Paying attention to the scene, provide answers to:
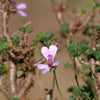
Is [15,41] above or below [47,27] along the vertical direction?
below

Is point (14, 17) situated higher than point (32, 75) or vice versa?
point (14, 17)

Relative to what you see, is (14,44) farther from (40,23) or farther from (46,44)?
(40,23)

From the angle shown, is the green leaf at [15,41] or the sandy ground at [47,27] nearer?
the green leaf at [15,41]

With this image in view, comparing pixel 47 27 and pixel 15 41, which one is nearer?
pixel 15 41

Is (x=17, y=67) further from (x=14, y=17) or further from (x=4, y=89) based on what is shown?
(x=14, y=17)

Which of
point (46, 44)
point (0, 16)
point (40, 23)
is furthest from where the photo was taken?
point (40, 23)

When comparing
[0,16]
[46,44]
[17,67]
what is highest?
[0,16]

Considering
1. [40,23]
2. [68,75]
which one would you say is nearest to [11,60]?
[68,75]

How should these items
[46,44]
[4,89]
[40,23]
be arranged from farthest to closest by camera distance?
[40,23] < [4,89] < [46,44]

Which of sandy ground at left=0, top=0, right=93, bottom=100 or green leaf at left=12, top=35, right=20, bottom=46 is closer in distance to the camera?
green leaf at left=12, top=35, right=20, bottom=46

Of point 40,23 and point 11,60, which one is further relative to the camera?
point 40,23
